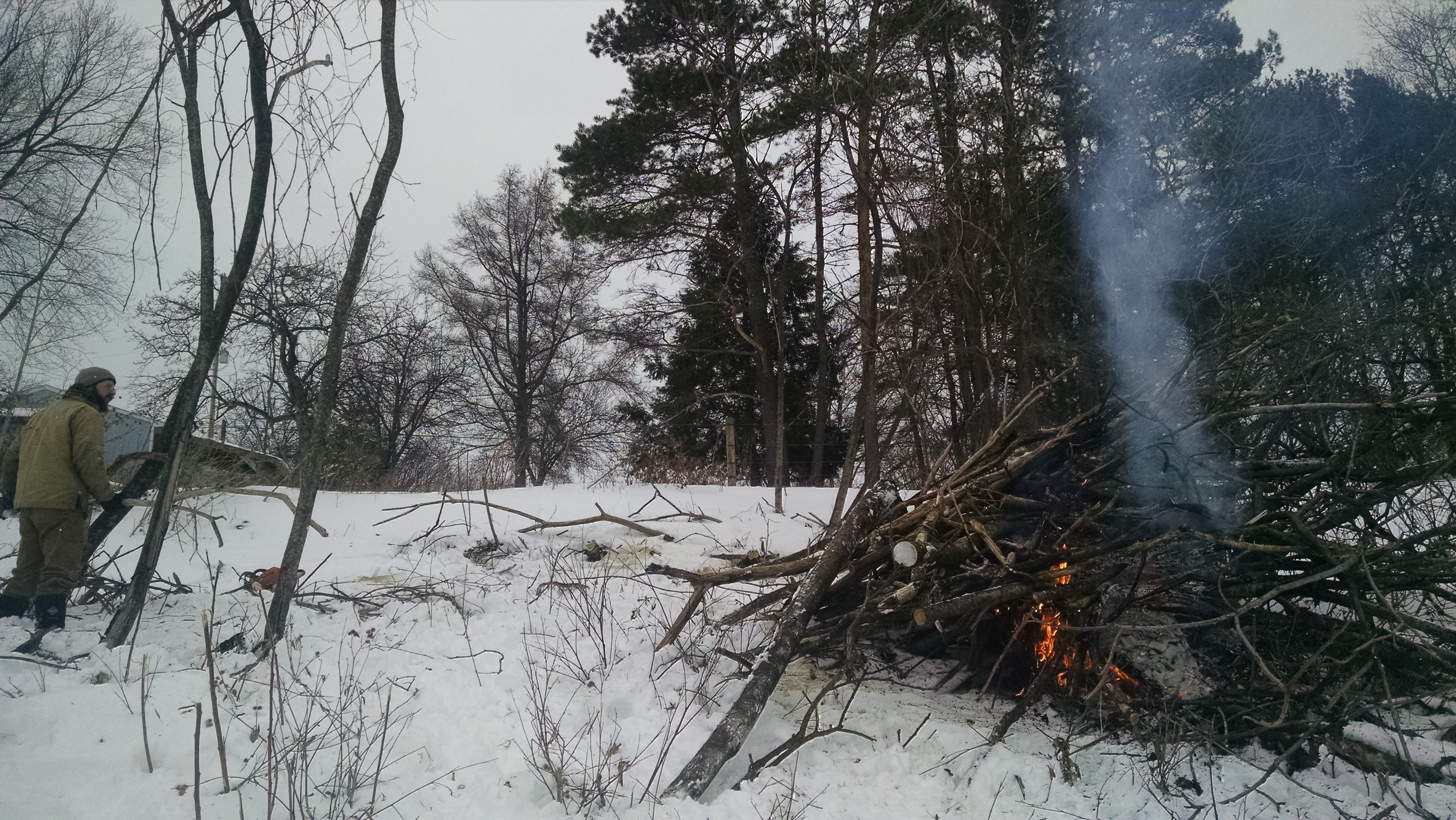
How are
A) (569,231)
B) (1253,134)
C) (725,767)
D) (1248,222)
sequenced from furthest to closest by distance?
(569,231)
(1253,134)
(1248,222)
(725,767)

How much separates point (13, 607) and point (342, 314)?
2.74 m

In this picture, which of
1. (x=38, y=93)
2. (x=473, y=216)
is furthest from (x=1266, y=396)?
(x=473, y=216)

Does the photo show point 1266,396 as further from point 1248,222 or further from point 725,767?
point 1248,222

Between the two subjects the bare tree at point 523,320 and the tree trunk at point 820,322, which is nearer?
the tree trunk at point 820,322

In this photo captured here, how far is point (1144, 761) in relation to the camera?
3.43m

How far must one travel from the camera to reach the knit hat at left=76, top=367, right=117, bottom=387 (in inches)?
184

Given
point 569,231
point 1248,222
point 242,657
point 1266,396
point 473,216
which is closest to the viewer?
point 242,657

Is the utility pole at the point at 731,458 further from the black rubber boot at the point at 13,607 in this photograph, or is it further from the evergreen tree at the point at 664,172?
the black rubber boot at the point at 13,607

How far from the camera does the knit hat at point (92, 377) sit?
4.67 m

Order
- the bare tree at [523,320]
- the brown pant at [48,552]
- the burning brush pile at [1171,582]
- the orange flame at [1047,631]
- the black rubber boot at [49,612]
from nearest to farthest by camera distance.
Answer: the burning brush pile at [1171,582] → the orange flame at [1047,631] → the black rubber boot at [49,612] → the brown pant at [48,552] → the bare tree at [523,320]

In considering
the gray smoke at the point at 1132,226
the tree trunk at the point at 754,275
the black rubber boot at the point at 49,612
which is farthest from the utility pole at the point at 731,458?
the black rubber boot at the point at 49,612

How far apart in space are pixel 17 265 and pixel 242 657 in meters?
10.3

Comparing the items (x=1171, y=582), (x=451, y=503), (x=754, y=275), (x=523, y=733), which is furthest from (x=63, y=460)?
(x=754, y=275)

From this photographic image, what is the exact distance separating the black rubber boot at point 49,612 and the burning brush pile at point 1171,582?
348 cm
